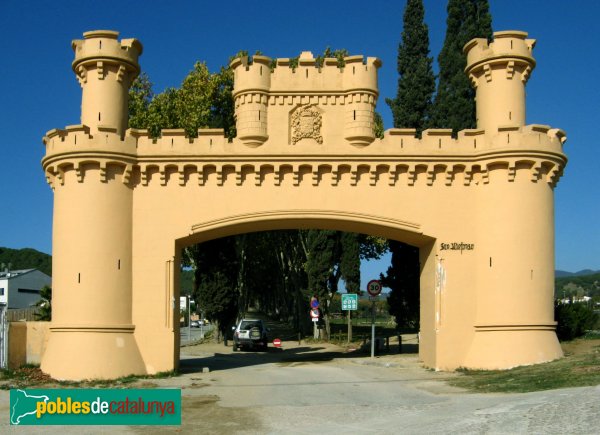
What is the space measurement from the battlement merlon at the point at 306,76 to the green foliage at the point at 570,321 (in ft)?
34.5

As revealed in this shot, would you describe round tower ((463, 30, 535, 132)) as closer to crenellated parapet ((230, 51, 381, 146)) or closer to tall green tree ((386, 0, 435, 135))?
crenellated parapet ((230, 51, 381, 146))

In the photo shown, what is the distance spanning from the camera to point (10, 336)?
21031 millimetres

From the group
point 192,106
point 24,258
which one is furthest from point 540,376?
point 24,258

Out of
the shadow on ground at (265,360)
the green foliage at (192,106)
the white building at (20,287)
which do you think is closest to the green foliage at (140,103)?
the green foliage at (192,106)

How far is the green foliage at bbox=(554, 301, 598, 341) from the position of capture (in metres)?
24.6

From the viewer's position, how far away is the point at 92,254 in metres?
20.0

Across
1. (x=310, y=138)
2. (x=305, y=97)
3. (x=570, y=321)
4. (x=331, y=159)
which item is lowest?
(x=570, y=321)

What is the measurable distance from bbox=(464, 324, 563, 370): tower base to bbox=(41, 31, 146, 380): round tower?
9.61 m

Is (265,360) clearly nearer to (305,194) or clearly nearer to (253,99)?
(305,194)

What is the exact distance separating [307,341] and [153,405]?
91.8 feet

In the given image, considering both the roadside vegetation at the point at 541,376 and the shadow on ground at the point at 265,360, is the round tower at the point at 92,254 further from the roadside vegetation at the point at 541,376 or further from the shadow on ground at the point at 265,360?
the roadside vegetation at the point at 541,376

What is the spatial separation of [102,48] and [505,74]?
1187cm

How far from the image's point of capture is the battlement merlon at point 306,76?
68.4 ft

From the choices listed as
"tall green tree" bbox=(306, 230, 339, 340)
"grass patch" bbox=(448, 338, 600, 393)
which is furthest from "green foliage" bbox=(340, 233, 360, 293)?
"grass patch" bbox=(448, 338, 600, 393)
